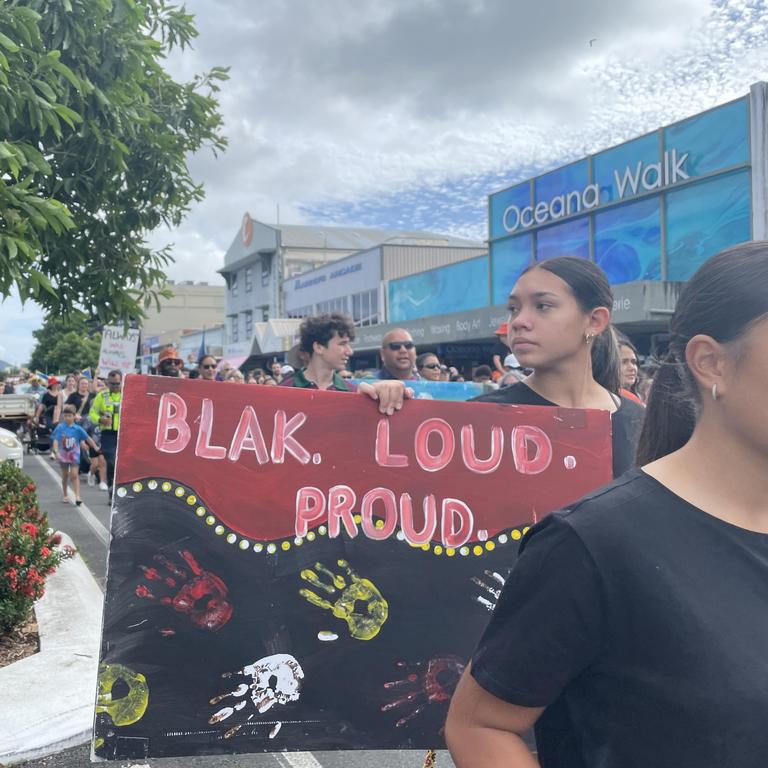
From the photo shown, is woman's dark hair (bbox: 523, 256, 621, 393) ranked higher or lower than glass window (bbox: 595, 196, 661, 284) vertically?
lower

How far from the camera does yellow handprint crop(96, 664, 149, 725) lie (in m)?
2.09

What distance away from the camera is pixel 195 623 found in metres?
2.17

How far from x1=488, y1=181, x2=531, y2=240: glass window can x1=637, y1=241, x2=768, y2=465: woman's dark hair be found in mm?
25719

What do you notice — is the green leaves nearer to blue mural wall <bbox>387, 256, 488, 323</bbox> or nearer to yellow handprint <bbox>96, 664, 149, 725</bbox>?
yellow handprint <bbox>96, 664, 149, 725</bbox>

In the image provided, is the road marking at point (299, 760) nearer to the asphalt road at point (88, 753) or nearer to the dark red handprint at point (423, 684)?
the asphalt road at point (88, 753)

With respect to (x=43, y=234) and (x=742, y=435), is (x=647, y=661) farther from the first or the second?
(x=43, y=234)

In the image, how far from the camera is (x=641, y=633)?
1129 millimetres

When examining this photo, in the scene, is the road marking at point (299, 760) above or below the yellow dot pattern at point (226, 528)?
below

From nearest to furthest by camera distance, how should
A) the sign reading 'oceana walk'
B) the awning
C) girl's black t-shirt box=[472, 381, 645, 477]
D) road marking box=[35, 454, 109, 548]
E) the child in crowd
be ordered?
girl's black t-shirt box=[472, 381, 645, 477] → road marking box=[35, 454, 109, 548] → the child in crowd → the sign reading 'oceana walk' → the awning

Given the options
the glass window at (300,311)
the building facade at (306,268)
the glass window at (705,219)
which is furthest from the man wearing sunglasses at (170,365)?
the glass window at (300,311)

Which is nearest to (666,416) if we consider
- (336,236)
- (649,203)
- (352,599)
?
(352,599)

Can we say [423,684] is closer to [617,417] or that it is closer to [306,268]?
[617,417]

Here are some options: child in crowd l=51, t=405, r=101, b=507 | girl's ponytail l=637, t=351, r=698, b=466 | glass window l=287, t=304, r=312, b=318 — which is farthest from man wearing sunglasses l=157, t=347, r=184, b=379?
glass window l=287, t=304, r=312, b=318

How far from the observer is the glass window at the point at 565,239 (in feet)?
78.6
